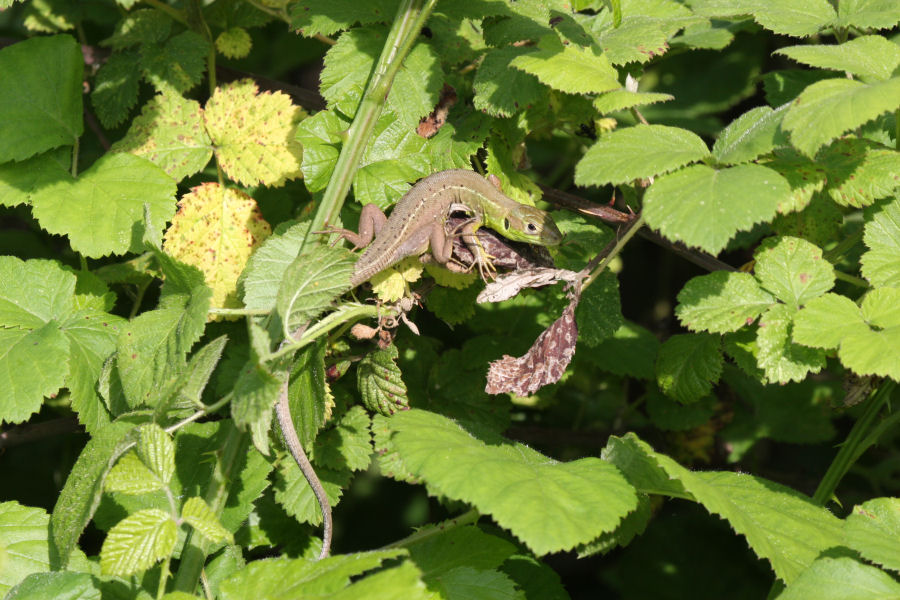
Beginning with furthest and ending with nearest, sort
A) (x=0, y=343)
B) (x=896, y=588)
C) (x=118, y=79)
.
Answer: (x=118, y=79) → (x=0, y=343) → (x=896, y=588)

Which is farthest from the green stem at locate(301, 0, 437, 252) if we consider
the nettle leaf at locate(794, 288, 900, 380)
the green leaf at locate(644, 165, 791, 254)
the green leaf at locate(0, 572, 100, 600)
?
the nettle leaf at locate(794, 288, 900, 380)

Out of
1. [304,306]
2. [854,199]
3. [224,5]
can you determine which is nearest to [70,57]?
[224,5]

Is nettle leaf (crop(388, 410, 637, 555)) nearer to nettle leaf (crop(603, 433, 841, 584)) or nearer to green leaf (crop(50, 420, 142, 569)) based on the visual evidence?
nettle leaf (crop(603, 433, 841, 584))

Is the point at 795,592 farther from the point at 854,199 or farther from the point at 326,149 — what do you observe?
the point at 326,149

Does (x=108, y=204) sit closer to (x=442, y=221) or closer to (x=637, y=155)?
(x=442, y=221)

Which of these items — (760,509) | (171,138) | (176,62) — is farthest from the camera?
(176,62)

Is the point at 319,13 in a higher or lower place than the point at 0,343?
higher

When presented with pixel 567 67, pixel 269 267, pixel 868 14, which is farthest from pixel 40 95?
pixel 868 14
